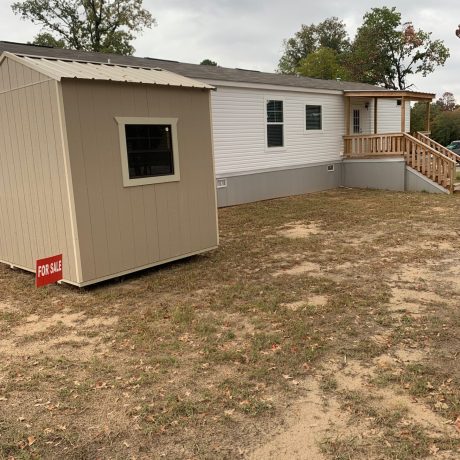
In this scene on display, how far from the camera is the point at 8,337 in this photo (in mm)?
4227

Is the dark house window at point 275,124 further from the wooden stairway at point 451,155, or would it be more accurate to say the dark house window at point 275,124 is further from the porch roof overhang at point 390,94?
the wooden stairway at point 451,155

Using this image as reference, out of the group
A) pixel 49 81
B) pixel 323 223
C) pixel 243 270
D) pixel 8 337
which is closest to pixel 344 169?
pixel 323 223

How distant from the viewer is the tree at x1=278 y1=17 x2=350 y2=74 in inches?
1842

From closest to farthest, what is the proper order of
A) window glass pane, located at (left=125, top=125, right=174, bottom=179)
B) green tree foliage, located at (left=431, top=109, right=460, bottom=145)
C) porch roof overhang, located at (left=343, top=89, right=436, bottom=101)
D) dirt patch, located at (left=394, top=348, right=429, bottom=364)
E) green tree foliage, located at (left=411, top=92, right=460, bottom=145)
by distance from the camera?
dirt patch, located at (left=394, top=348, right=429, bottom=364) → window glass pane, located at (left=125, top=125, right=174, bottom=179) → porch roof overhang, located at (left=343, top=89, right=436, bottom=101) → green tree foliage, located at (left=411, top=92, right=460, bottom=145) → green tree foliage, located at (left=431, top=109, right=460, bottom=145)

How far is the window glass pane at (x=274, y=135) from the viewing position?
13188 millimetres

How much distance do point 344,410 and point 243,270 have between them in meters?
3.36

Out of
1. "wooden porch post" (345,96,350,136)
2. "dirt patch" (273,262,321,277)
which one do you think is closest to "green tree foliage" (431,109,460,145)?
"wooden porch post" (345,96,350,136)

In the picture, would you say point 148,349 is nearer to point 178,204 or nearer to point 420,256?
point 178,204

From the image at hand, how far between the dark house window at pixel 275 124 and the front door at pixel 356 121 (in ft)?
14.0

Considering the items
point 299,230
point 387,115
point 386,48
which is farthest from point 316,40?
point 299,230

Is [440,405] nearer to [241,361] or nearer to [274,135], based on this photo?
[241,361]

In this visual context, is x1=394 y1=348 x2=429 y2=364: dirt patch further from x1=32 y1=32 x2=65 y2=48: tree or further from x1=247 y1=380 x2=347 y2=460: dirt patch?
x1=32 y1=32 x2=65 y2=48: tree

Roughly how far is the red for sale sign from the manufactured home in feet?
21.8

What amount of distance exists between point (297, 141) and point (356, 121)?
13.4ft
